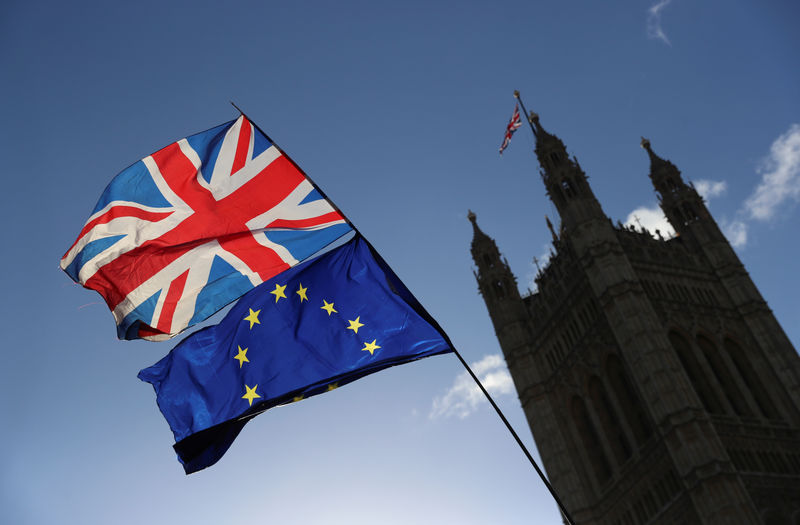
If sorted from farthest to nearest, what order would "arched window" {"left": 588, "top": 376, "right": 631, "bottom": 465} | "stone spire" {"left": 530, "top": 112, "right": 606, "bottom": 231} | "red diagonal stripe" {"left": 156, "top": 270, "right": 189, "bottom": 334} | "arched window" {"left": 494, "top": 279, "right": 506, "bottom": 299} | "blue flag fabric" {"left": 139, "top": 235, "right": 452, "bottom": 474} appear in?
"arched window" {"left": 494, "top": 279, "right": 506, "bottom": 299}
"stone spire" {"left": 530, "top": 112, "right": 606, "bottom": 231}
"arched window" {"left": 588, "top": 376, "right": 631, "bottom": 465}
"red diagonal stripe" {"left": 156, "top": 270, "right": 189, "bottom": 334}
"blue flag fabric" {"left": 139, "top": 235, "right": 452, "bottom": 474}

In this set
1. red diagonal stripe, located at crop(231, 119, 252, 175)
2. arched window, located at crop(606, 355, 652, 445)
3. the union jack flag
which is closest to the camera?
the union jack flag

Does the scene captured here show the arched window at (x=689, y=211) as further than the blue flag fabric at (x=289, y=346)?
Yes

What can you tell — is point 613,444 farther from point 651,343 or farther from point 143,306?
point 143,306

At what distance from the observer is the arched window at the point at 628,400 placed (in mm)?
44578

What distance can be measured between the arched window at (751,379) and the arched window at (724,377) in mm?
798

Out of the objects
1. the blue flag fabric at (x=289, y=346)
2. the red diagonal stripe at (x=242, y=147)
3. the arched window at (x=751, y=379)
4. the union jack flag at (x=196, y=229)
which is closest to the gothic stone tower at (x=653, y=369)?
the arched window at (x=751, y=379)

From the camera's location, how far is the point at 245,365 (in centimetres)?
1249

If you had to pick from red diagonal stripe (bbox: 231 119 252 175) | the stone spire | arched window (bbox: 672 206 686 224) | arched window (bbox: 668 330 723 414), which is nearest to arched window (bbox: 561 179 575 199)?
the stone spire

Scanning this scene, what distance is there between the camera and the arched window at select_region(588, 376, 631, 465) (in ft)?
151

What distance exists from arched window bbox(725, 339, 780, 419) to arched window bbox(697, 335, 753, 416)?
80 cm

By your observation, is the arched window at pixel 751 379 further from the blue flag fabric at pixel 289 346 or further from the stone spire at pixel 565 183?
the blue flag fabric at pixel 289 346

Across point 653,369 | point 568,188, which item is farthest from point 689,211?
point 653,369

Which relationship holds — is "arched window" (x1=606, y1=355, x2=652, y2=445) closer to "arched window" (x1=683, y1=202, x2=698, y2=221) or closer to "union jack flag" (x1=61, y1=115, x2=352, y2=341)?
"arched window" (x1=683, y1=202, x2=698, y2=221)

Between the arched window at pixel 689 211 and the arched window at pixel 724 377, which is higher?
the arched window at pixel 689 211
